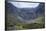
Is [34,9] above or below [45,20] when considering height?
above

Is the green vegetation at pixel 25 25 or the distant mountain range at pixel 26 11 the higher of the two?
the distant mountain range at pixel 26 11

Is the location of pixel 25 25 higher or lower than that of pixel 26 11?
lower

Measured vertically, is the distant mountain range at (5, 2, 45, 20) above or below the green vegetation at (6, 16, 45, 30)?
above

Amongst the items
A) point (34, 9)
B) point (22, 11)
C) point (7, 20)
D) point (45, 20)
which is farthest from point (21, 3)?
point (45, 20)

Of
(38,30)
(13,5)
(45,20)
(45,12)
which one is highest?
(13,5)
